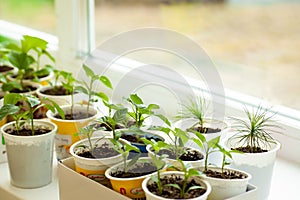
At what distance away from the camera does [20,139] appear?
4.06ft

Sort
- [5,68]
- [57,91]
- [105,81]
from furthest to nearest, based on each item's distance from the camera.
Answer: [5,68]
[57,91]
[105,81]

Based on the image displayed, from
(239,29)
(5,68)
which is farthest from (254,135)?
(239,29)

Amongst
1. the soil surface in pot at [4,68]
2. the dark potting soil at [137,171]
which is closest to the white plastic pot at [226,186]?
the dark potting soil at [137,171]

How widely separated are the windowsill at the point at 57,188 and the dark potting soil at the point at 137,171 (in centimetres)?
21

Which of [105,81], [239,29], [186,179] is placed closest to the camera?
[186,179]

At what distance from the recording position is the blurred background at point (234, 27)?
340 cm

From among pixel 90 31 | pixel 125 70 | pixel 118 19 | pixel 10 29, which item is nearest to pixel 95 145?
pixel 125 70

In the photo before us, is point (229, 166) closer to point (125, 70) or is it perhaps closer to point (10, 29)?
point (125, 70)

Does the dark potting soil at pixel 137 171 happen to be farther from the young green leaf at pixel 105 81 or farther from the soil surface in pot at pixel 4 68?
the soil surface in pot at pixel 4 68

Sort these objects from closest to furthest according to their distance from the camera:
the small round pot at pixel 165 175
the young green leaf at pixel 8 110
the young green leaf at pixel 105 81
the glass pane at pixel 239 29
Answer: the small round pot at pixel 165 175 < the young green leaf at pixel 8 110 < the young green leaf at pixel 105 81 < the glass pane at pixel 239 29

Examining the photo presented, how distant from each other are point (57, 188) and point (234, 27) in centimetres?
323

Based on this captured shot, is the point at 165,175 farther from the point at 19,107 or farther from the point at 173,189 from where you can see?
the point at 19,107

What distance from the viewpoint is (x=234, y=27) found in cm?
432

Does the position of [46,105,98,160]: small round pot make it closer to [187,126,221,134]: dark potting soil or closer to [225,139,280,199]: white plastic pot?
[187,126,221,134]: dark potting soil
